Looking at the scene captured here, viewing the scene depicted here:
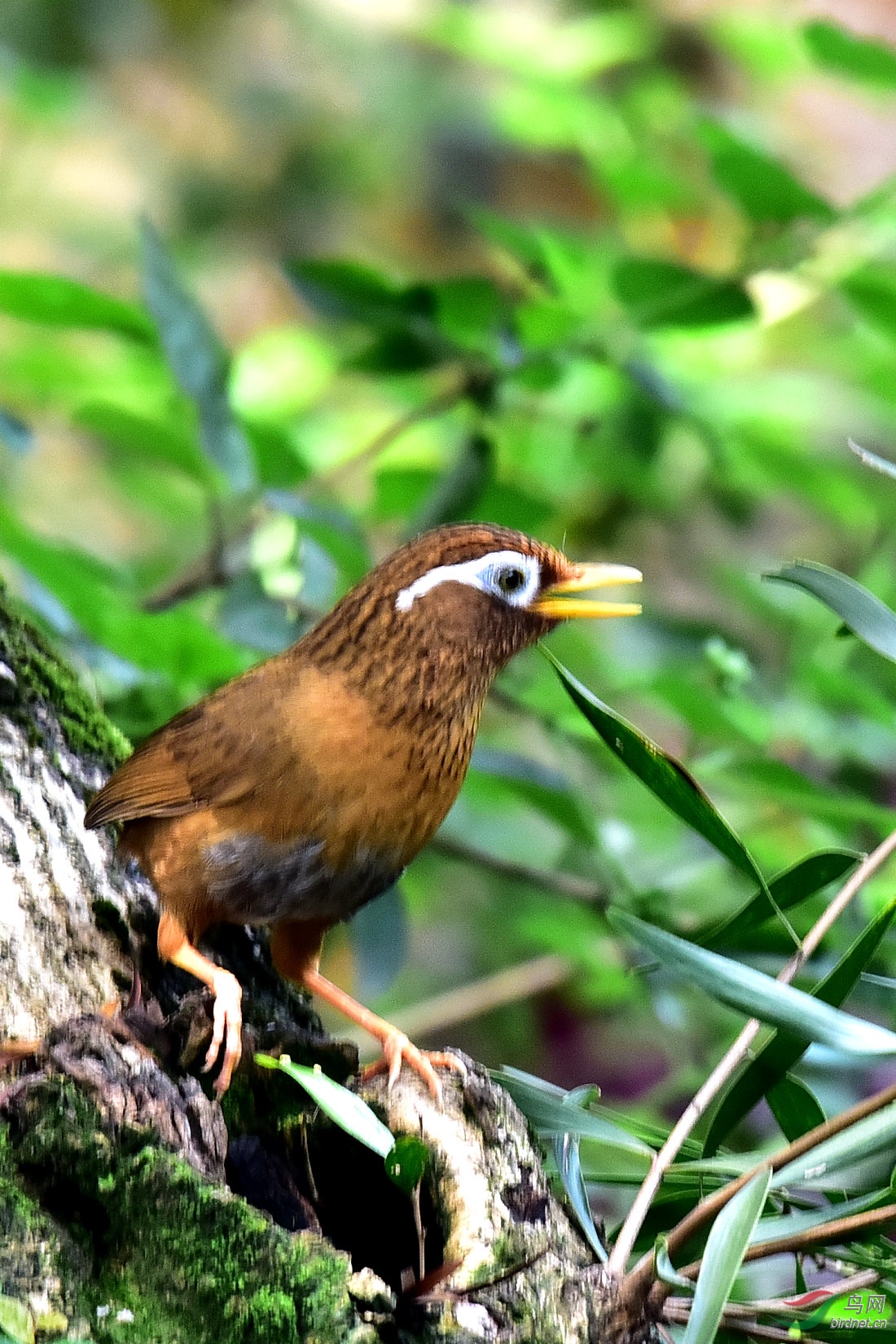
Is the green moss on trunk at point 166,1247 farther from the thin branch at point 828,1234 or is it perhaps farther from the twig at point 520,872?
the twig at point 520,872

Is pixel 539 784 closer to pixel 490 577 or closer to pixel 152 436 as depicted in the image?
pixel 490 577

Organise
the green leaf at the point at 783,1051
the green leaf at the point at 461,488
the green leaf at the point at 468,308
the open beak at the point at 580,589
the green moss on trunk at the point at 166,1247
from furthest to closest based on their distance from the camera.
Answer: the green leaf at the point at 468,308 → the green leaf at the point at 461,488 → the open beak at the point at 580,589 → the green leaf at the point at 783,1051 → the green moss on trunk at the point at 166,1247

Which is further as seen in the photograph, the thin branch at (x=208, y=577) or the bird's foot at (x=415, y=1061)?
the thin branch at (x=208, y=577)

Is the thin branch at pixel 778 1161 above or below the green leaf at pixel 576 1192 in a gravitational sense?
above

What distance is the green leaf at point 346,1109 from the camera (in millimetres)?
1614

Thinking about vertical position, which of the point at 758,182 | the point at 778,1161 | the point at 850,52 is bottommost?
the point at 778,1161

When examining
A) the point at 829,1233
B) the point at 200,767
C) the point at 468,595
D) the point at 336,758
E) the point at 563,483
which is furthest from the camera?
the point at 563,483

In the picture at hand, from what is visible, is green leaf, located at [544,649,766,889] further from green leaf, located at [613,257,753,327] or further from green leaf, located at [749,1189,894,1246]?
green leaf, located at [613,257,753,327]

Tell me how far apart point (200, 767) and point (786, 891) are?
98 centimetres

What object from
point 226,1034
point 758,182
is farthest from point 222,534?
point 226,1034

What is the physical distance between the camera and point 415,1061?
2010 mm

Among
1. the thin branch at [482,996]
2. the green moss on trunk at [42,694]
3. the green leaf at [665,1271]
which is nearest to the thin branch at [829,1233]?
the green leaf at [665,1271]

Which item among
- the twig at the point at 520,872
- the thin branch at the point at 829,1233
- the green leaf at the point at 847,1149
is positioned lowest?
the twig at the point at 520,872

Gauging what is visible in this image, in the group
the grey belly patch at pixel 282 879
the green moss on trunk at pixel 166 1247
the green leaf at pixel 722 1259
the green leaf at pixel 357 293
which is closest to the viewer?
the green leaf at pixel 722 1259
